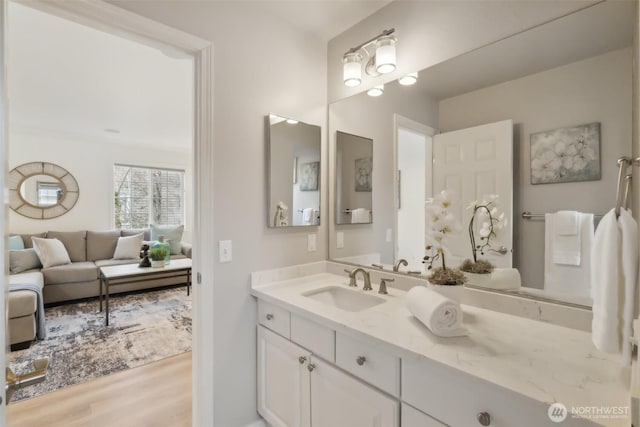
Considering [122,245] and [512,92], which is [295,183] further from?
[122,245]

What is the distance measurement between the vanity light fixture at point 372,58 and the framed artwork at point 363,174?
495 mm

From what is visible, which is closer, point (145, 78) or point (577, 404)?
point (577, 404)

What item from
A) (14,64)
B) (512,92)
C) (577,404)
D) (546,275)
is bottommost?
(577,404)

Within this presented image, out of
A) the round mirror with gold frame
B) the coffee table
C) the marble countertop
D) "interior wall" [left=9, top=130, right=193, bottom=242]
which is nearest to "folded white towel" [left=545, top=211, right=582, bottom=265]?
the marble countertop

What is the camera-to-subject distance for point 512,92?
133 centimetres

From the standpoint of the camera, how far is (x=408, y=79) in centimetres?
166

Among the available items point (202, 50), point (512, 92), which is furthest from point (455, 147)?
point (202, 50)

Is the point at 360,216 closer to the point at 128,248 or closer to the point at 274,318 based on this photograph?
the point at 274,318

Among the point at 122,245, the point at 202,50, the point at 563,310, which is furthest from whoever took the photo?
the point at 122,245

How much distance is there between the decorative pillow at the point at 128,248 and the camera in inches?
186

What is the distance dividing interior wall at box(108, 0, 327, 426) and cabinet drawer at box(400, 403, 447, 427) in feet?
3.19

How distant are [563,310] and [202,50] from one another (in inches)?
79.0

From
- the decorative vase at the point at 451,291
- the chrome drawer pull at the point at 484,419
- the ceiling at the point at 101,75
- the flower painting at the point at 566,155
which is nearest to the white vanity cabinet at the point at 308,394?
the chrome drawer pull at the point at 484,419

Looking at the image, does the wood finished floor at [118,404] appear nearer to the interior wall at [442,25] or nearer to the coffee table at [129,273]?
the coffee table at [129,273]
